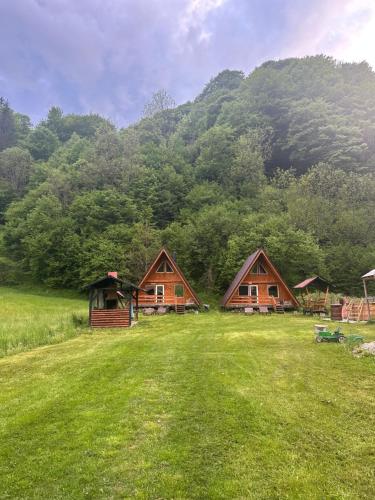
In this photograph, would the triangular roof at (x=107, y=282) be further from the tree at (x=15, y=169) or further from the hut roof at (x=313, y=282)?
the tree at (x=15, y=169)

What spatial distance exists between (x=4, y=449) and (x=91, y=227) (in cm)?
3980

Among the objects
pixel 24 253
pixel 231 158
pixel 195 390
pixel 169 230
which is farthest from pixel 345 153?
pixel 195 390

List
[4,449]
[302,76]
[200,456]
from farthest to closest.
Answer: [302,76] < [4,449] < [200,456]

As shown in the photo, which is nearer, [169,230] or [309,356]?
[309,356]

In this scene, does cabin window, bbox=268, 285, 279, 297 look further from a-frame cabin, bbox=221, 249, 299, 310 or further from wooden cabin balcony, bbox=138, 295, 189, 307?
wooden cabin balcony, bbox=138, 295, 189, 307

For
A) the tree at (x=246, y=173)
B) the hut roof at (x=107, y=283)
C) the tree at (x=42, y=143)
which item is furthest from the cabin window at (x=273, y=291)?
the tree at (x=42, y=143)

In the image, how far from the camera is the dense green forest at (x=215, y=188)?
36938mm

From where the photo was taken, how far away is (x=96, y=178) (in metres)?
50.1

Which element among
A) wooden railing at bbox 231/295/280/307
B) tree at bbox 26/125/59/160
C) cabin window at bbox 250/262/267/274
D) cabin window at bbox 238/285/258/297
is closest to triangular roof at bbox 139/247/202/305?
wooden railing at bbox 231/295/280/307

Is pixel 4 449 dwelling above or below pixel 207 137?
below

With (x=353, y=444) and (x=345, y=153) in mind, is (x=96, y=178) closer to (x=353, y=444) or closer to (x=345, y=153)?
(x=345, y=153)

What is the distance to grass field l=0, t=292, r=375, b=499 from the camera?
3984 mm

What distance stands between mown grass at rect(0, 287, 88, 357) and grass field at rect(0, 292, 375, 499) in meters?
3.97

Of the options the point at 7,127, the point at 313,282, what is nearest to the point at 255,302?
Result: the point at 313,282
